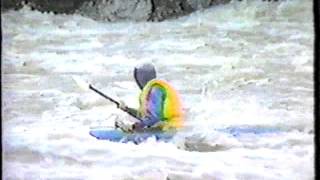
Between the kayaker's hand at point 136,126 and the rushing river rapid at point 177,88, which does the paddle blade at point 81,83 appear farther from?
the kayaker's hand at point 136,126

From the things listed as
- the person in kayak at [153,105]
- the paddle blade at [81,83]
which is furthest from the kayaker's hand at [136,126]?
the paddle blade at [81,83]

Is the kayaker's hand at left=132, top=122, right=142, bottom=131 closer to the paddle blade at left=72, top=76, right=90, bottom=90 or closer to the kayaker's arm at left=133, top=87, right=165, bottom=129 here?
the kayaker's arm at left=133, top=87, right=165, bottom=129

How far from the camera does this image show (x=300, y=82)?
1100mm

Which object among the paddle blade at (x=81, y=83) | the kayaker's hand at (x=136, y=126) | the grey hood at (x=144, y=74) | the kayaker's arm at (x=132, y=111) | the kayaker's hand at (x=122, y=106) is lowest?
the kayaker's hand at (x=136, y=126)

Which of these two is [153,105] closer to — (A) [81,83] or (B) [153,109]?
(B) [153,109]

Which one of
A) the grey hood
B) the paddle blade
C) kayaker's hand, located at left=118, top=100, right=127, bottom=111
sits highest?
the grey hood

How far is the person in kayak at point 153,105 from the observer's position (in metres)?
1.11

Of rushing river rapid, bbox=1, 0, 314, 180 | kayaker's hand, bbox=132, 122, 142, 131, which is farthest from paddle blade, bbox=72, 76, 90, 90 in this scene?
kayaker's hand, bbox=132, 122, 142, 131

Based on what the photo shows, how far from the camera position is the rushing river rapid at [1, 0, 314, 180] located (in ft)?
3.59

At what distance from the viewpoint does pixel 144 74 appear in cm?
111

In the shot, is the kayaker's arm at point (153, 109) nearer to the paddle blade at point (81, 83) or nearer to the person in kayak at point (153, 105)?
the person in kayak at point (153, 105)

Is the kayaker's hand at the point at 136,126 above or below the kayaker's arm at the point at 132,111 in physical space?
below

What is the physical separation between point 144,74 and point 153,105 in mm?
58

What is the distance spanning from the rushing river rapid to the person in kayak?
0.01m
